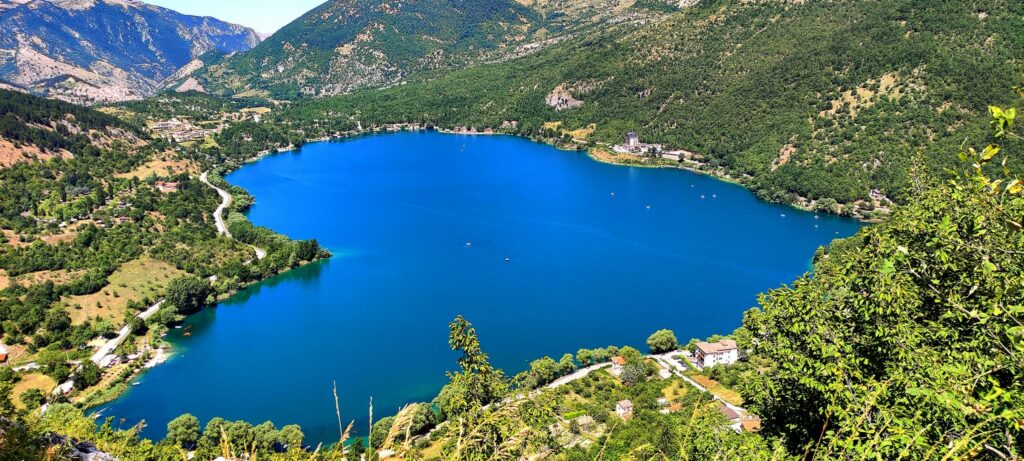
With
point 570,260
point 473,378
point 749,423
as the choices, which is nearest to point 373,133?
point 570,260

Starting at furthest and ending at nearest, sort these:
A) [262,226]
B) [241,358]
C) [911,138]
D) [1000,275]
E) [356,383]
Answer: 1. [911,138]
2. [262,226]
3. [241,358]
4. [356,383]
5. [1000,275]

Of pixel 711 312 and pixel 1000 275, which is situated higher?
pixel 1000 275

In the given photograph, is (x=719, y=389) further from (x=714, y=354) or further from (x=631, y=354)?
(x=631, y=354)

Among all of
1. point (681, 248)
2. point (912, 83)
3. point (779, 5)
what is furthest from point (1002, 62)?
point (681, 248)

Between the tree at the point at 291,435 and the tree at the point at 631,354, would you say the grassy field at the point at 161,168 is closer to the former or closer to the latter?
the tree at the point at 291,435

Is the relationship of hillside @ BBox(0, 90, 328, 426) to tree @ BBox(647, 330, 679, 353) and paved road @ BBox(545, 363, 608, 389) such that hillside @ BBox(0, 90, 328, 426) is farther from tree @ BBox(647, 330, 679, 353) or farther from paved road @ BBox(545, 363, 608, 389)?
tree @ BBox(647, 330, 679, 353)

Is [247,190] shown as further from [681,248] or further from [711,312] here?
[711,312]

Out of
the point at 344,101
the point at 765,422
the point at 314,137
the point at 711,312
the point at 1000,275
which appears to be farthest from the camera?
the point at 344,101
